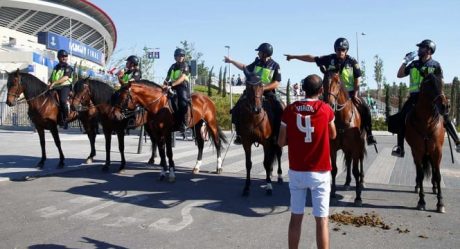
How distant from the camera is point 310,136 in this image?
178 inches

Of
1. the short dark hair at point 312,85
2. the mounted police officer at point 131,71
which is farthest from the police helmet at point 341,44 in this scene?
the mounted police officer at point 131,71

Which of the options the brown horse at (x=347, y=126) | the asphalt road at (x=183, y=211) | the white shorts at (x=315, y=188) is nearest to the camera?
the white shorts at (x=315, y=188)

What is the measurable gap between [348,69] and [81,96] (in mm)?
6734

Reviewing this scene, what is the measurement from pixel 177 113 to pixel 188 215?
149 inches

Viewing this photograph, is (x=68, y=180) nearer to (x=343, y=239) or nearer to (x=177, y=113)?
(x=177, y=113)

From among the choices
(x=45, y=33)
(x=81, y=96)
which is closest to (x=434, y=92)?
(x=81, y=96)

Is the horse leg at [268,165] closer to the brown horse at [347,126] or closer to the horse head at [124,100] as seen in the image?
the brown horse at [347,126]

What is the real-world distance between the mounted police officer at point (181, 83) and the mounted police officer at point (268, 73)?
154 centimetres

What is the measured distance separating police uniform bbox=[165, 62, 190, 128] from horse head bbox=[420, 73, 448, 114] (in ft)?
17.6

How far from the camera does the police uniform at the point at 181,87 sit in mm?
10320

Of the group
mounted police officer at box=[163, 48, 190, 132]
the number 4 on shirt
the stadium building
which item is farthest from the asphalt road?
the stadium building

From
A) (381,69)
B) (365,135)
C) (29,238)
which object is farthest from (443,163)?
(381,69)

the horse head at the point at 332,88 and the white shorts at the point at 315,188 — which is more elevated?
the horse head at the point at 332,88

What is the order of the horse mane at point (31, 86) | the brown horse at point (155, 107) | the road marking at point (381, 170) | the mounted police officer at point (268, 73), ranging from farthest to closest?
1. the horse mane at point (31, 86)
2. the road marking at point (381, 170)
3. the brown horse at point (155, 107)
4. the mounted police officer at point (268, 73)
